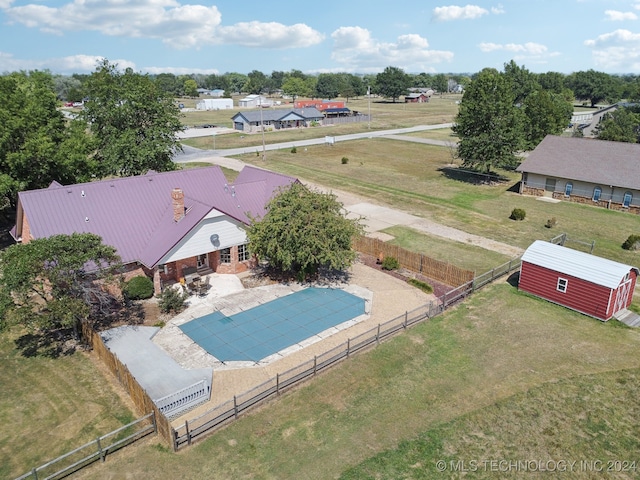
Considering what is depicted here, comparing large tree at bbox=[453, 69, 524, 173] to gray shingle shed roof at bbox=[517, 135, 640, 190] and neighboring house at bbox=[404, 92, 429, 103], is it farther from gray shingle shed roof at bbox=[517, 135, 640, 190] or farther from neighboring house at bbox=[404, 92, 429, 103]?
neighboring house at bbox=[404, 92, 429, 103]

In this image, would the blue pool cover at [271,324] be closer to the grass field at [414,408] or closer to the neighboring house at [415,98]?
the grass field at [414,408]

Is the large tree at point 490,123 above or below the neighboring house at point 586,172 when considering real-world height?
above

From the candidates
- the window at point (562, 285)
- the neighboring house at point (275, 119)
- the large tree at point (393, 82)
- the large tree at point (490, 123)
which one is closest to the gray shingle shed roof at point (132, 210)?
the window at point (562, 285)

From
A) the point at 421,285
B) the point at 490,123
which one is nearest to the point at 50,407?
the point at 421,285

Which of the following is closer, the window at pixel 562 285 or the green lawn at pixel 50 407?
the green lawn at pixel 50 407

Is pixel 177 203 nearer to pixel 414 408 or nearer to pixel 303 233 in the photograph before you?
pixel 303 233

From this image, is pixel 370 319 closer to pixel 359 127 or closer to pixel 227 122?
pixel 359 127

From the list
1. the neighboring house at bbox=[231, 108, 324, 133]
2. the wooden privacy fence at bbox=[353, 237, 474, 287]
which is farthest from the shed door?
the neighboring house at bbox=[231, 108, 324, 133]
